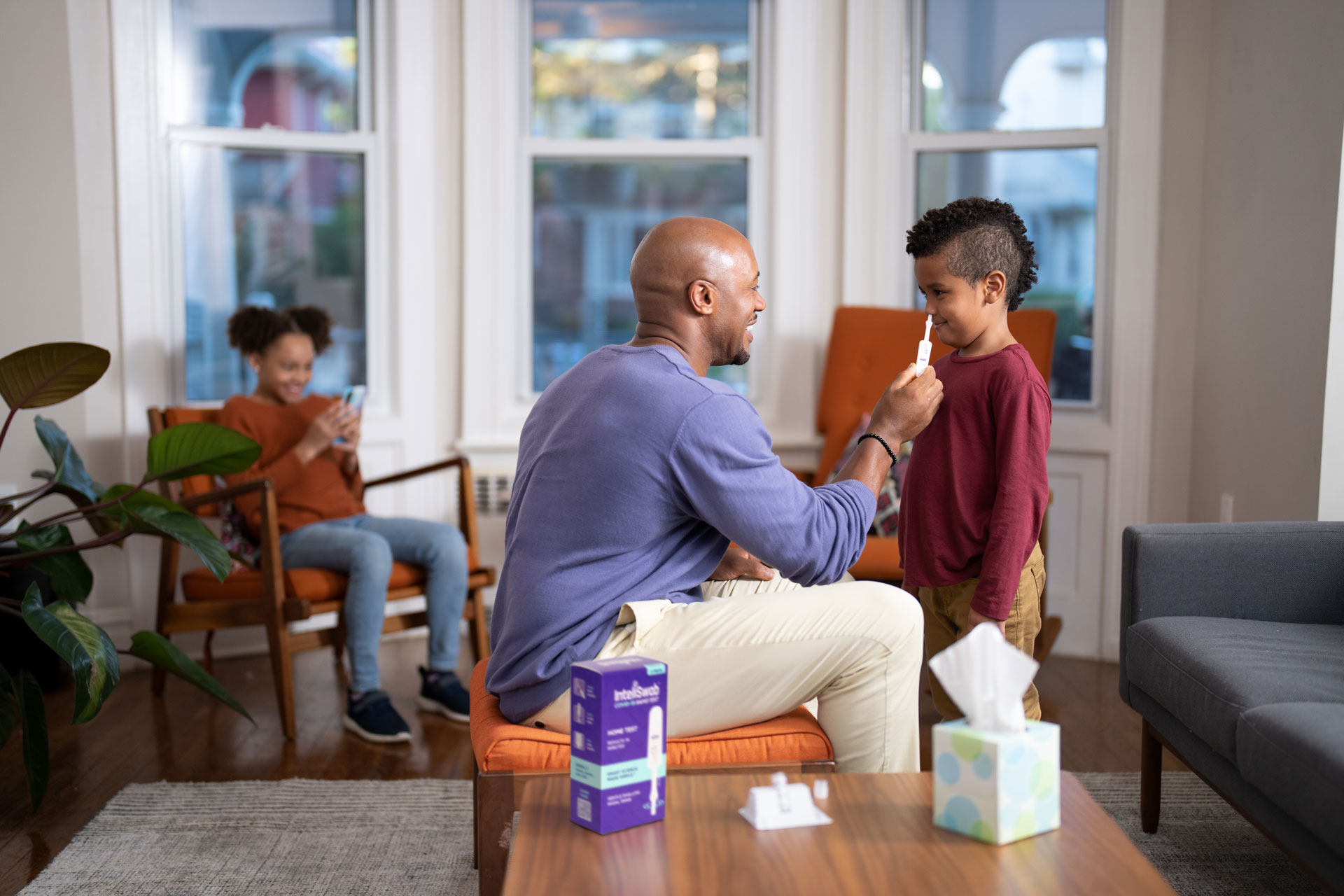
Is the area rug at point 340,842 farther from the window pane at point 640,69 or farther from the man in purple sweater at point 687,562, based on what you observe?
the window pane at point 640,69

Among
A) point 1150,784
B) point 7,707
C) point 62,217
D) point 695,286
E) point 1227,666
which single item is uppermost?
point 62,217

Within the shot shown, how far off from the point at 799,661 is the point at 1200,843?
1085 millimetres

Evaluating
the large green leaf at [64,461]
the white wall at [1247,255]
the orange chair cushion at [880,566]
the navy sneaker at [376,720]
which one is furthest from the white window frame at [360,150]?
the white wall at [1247,255]

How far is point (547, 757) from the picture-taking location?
1.46 metres

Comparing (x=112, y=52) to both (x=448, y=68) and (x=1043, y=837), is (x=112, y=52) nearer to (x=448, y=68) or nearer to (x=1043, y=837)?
(x=448, y=68)

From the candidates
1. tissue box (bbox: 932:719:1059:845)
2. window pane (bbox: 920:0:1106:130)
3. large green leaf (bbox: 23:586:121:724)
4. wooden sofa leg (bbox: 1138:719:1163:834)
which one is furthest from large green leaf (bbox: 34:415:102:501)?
window pane (bbox: 920:0:1106:130)

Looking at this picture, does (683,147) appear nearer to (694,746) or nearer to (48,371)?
(48,371)

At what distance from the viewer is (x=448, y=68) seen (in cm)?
368

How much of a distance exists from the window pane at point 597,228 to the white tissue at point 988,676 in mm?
2830

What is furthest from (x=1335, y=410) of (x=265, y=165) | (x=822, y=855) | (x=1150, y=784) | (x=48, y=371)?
(x=265, y=165)

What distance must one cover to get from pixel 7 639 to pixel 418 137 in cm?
193

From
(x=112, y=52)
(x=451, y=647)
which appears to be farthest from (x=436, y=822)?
(x=112, y=52)

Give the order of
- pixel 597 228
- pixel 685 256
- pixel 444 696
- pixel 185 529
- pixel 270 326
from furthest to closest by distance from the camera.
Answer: pixel 597 228 → pixel 270 326 → pixel 444 696 → pixel 185 529 → pixel 685 256

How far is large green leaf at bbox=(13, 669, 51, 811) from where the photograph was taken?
2133 millimetres
